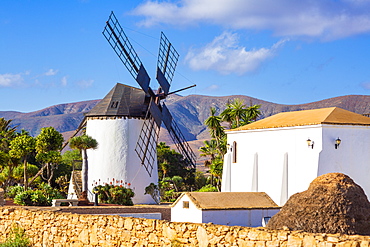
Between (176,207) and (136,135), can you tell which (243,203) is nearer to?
(176,207)

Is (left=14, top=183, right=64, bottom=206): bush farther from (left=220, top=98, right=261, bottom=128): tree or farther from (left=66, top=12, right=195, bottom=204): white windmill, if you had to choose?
(left=220, top=98, right=261, bottom=128): tree

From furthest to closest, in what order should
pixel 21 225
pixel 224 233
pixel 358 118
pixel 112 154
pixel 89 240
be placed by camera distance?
pixel 112 154, pixel 358 118, pixel 21 225, pixel 89 240, pixel 224 233

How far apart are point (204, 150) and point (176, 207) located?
27.7 m

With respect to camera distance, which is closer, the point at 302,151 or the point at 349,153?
the point at 349,153

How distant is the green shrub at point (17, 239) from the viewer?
1253 cm

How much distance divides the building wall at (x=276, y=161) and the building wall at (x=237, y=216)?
4.07 ft

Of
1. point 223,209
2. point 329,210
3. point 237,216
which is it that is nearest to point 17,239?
point 329,210

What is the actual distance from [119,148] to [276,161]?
14.9 metres

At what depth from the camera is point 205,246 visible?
28.6ft


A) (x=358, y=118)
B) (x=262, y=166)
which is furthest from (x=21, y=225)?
(x=358, y=118)

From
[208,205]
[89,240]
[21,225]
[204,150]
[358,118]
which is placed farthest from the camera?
[204,150]

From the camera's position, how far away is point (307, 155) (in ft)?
72.5

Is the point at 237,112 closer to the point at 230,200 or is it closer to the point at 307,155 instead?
the point at 307,155

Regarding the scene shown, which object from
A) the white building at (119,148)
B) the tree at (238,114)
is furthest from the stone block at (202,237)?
the tree at (238,114)
